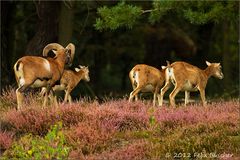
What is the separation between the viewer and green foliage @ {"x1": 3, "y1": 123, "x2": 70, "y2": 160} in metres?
9.57

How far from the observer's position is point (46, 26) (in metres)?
20.7

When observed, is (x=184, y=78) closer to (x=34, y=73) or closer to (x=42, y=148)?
(x=34, y=73)

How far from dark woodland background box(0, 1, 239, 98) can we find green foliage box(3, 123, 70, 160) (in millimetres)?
6760

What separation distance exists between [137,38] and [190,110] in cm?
2383

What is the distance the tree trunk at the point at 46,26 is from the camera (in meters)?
20.4

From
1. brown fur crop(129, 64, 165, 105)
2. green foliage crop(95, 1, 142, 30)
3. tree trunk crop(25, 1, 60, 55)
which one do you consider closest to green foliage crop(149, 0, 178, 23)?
green foliage crop(95, 1, 142, 30)

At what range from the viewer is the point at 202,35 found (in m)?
35.9

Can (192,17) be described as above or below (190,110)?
above

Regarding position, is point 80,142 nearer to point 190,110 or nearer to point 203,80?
point 190,110

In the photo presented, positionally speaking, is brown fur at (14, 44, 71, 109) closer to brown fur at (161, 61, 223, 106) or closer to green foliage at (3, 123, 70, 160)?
green foliage at (3, 123, 70, 160)

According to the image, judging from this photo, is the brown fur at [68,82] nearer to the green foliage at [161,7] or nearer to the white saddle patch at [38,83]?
the white saddle patch at [38,83]

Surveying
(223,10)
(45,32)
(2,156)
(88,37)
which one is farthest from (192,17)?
(88,37)

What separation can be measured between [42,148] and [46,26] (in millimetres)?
11469

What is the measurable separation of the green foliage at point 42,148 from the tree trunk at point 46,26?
9595 mm
